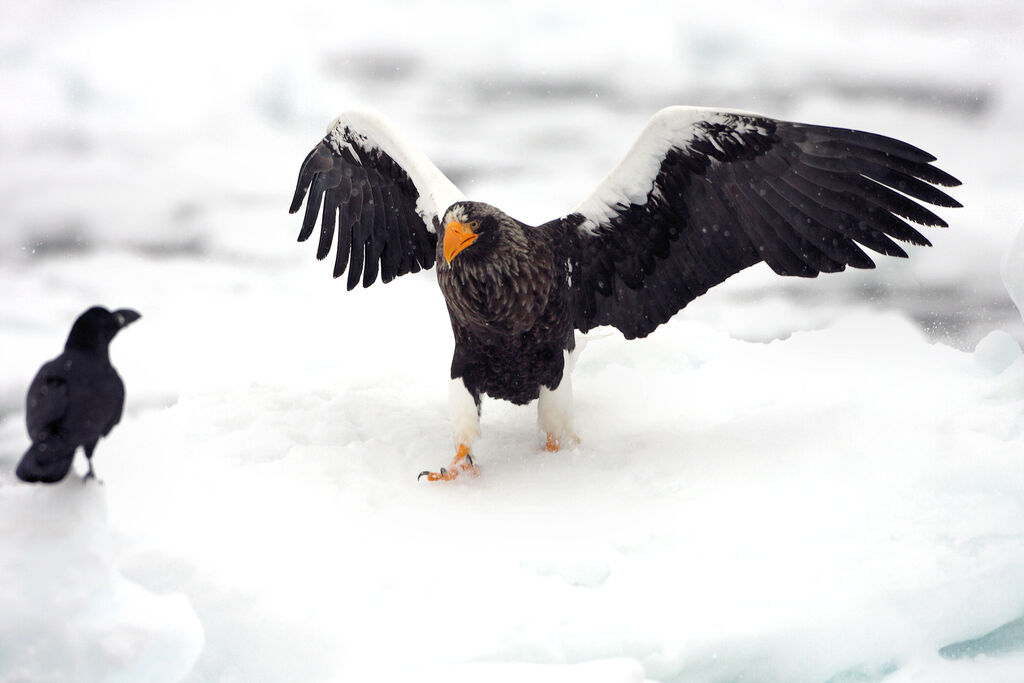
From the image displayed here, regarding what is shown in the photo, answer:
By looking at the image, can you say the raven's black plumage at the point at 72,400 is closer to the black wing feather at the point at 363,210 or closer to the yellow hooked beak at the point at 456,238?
the yellow hooked beak at the point at 456,238

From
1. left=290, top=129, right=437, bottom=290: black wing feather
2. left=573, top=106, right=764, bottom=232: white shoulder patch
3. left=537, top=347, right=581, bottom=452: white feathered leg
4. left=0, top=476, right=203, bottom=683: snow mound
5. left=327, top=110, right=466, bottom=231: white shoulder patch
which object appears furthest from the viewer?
left=290, top=129, right=437, bottom=290: black wing feather

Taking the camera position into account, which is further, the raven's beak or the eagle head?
the eagle head

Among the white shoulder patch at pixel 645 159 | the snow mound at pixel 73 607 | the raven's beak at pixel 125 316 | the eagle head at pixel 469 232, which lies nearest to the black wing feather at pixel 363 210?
the eagle head at pixel 469 232

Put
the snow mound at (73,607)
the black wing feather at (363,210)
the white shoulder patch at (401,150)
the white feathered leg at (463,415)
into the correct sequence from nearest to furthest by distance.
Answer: the snow mound at (73,607) → the white feathered leg at (463,415) → the white shoulder patch at (401,150) → the black wing feather at (363,210)

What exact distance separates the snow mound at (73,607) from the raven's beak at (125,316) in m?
0.35

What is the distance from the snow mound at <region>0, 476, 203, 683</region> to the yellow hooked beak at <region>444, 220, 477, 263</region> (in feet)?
5.27

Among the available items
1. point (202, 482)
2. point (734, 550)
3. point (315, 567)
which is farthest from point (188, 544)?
point (734, 550)

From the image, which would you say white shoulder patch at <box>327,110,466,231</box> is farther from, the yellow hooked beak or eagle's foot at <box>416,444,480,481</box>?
eagle's foot at <box>416,444,480,481</box>

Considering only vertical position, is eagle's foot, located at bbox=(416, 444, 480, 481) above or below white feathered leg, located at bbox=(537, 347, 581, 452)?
below

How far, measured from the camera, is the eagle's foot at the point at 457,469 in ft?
10.4

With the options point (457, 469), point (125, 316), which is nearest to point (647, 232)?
point (457, 469)

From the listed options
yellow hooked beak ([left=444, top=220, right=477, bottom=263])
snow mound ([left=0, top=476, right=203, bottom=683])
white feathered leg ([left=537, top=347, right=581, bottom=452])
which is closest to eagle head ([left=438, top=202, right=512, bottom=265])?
yellow hooked beak ([left=444, top=220, right=477, bottom=263])

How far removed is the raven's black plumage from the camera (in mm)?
1611

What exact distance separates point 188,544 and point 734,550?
5.22ft
